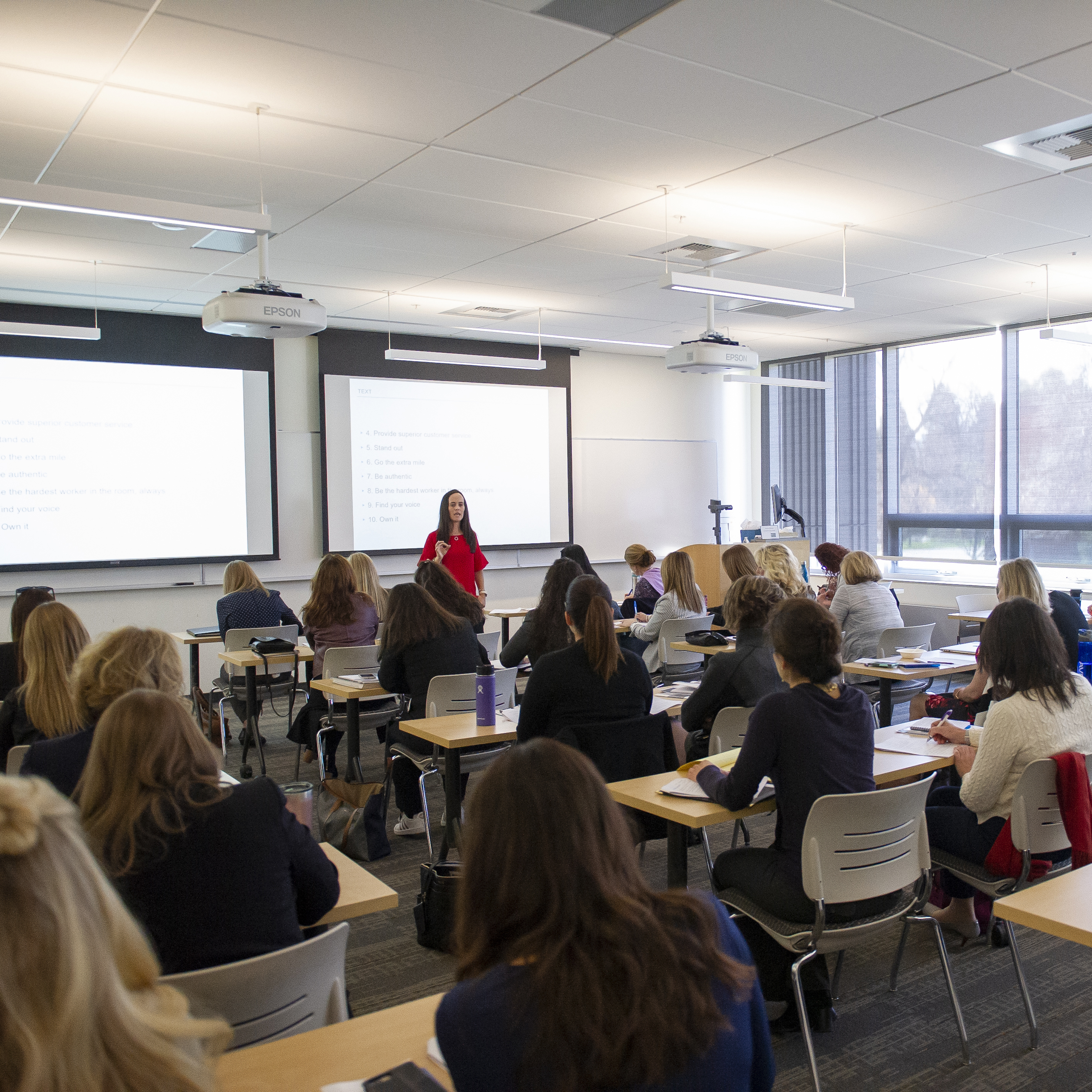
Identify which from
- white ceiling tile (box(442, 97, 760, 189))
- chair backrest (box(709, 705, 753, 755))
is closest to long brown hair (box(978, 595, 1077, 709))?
chair backrest (box(709, 705, 753, 755))

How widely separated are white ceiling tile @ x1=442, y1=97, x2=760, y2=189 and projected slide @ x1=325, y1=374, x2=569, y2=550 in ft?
14.8

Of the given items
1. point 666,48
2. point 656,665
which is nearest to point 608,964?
point 666,48

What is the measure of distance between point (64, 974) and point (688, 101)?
390 cm

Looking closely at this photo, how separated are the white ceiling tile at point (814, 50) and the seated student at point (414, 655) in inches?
100

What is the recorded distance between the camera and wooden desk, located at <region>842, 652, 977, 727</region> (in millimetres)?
4969

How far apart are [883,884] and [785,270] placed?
17.0 ft

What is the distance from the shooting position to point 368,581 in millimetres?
6203

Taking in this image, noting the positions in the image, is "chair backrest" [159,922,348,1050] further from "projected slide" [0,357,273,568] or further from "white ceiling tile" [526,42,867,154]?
"projected slide" [0,357,273,568]

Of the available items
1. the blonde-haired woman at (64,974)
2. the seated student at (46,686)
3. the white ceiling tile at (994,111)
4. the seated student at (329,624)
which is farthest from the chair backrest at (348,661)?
the blonde-haired woman at (64,974)

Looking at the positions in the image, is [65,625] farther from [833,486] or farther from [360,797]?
[833,486]

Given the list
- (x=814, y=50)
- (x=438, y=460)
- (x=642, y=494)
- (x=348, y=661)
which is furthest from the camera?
(x=642, y=494)

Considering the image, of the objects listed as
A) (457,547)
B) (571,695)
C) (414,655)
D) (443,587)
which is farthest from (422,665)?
(457,547)

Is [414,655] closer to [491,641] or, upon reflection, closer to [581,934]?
[491,641]

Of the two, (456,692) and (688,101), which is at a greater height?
(688,101)
